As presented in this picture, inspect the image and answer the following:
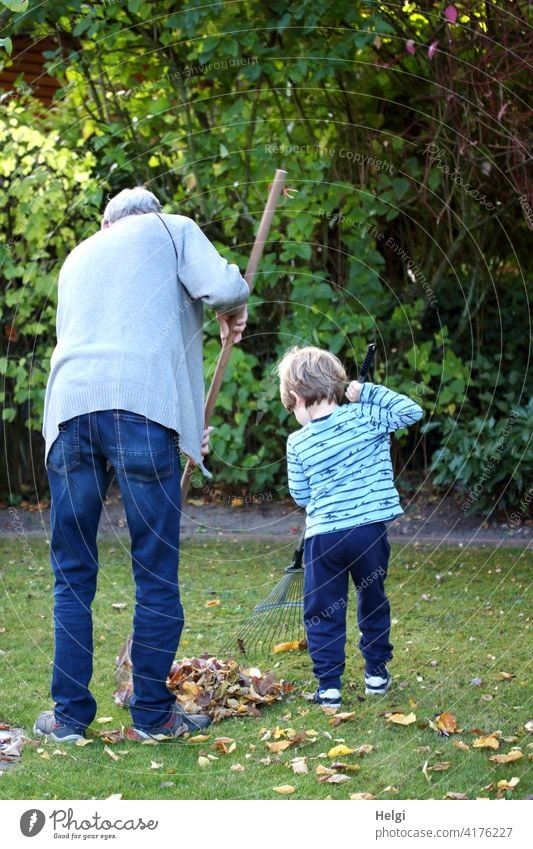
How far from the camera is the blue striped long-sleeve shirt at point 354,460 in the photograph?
407 cm

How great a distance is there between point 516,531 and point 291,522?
146 centimetres

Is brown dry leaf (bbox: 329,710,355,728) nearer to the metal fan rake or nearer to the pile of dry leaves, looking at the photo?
the pile of dry leaves

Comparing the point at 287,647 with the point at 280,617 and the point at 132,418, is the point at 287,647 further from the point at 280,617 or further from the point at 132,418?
the point at 132,418

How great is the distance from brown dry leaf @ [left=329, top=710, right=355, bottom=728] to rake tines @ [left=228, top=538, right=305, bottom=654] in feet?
2.88

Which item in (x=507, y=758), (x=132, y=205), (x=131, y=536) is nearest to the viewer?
(x=507, y=758)

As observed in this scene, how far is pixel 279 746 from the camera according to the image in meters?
3.69

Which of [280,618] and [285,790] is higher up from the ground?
[280,618]

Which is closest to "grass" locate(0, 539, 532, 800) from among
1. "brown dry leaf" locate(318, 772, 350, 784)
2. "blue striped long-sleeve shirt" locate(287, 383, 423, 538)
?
"brown dry leaf" locate(318, 772, 350, 784)

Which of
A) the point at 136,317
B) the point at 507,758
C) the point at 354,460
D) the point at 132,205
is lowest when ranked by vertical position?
the point at 507,758

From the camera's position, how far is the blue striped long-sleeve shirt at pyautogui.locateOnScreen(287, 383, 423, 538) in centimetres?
407

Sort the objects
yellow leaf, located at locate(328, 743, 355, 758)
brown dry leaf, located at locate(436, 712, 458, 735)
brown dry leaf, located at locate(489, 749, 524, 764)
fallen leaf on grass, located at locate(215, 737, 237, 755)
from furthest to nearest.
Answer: brown dry leaf, located at locate(436, 712, 458, 735) → fallen leaf on grass, located at locate(215, 737, 237, 755) → yellow leaf, located at locate(328, 743, 355, 758) → brown dry leaf, located at locate(489, 749, 524, 764)

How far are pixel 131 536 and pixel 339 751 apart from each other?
0.97 meters

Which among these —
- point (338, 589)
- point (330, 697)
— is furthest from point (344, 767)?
point (338, 589)

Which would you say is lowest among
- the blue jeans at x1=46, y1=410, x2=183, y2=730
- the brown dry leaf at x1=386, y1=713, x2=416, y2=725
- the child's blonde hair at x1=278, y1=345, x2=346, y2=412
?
the brown dry leaf at x1=386, y1=713, x2=416, y2=725
